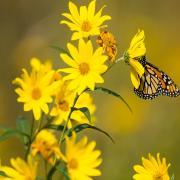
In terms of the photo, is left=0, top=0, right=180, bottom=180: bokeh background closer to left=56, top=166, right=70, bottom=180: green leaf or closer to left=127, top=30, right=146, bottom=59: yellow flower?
left=127, top=30, right=146, bottom=59: yellow flower

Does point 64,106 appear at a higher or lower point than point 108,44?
lower

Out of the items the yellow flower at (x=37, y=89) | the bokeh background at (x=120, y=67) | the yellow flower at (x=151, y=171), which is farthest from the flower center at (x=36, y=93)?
the bokeh background at (x=120, y=67)

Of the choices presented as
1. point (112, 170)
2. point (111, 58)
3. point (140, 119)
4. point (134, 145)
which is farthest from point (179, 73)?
point (111, 58)

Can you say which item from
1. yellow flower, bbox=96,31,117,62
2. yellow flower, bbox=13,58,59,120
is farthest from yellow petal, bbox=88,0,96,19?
yellow flower, bbox=13,58,59,120

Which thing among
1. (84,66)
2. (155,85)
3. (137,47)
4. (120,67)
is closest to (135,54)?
(137,47)

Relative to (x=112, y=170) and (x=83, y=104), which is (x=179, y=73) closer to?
(x=112, y=170)

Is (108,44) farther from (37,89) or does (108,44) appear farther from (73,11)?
(37,89)

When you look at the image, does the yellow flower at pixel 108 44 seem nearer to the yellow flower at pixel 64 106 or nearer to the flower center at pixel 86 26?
the flower center at pixel 86 26
